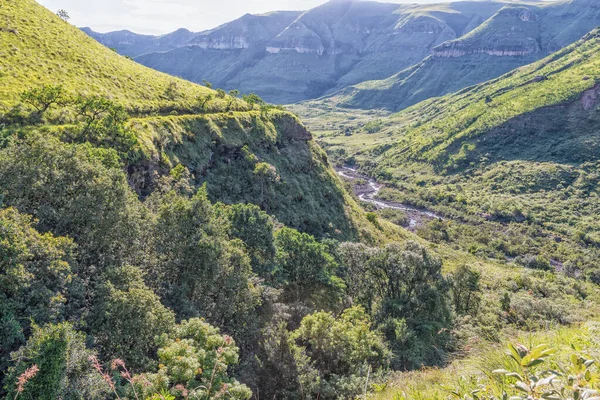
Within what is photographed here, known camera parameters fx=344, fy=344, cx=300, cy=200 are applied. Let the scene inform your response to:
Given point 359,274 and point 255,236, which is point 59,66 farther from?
point 359,274

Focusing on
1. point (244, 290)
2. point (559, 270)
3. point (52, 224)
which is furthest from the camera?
point (559, 270)

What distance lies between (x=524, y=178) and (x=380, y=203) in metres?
65.1

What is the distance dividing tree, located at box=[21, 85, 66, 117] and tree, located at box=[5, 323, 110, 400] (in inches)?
1515

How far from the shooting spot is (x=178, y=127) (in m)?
61.2

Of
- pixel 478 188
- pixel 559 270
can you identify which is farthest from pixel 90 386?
pixel 478 188

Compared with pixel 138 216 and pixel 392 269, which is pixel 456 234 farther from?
pixel 138 216

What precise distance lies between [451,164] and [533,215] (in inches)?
2198

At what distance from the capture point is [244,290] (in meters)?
28.9

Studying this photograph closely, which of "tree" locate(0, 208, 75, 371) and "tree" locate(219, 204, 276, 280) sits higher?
"tree" locate(0, 208, 75, 371)

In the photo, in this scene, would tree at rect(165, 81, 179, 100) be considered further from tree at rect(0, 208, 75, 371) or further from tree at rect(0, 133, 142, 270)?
tree at rect(0, 208, 75, 371)

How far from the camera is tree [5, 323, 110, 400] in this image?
46.1ft

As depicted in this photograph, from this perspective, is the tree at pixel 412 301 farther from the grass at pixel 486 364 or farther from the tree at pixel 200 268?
the grass at pixel 486 364

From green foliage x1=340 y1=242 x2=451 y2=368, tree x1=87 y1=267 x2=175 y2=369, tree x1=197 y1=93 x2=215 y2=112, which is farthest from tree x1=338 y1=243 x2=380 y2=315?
tree x1=197 y1=93 x2=215 y2=112

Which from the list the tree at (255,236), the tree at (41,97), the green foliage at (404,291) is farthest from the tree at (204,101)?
the green foliage at (404,291)
